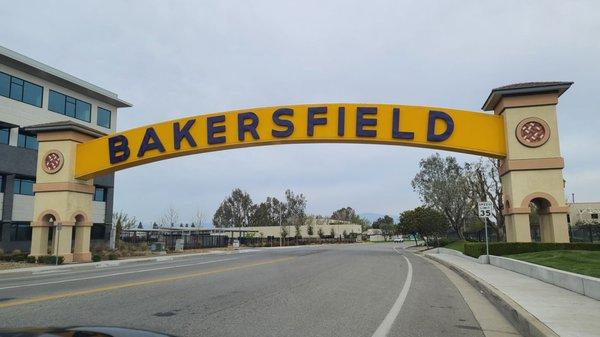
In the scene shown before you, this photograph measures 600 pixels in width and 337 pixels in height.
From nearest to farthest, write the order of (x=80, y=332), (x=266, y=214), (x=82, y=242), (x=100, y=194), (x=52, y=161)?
1. (x=80, y=332)
2. (x=82, y=242)
3. (x=52, y=161)
4. (x=100, y=194)
5. (x=266, y=214)

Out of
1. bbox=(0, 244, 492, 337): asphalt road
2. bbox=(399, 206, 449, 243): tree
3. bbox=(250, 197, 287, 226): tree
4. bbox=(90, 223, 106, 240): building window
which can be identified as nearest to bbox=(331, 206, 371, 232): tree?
bbox=(250, 197, 287, 226): tree

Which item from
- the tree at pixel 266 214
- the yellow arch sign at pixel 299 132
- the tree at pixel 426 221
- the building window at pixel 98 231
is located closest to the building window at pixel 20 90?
the yellow arch sign at pixel 299 132

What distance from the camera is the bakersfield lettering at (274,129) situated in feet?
82.1

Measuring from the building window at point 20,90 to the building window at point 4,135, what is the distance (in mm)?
2443

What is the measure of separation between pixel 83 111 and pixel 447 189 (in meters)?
40.5

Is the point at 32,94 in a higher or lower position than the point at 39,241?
higher

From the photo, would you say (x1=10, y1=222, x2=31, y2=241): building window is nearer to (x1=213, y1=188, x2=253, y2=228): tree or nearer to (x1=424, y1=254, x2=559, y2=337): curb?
(x1=424, y1=254, x2=559, y2=337): curb

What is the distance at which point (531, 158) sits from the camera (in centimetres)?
2264

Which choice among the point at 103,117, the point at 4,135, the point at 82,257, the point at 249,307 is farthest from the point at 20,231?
the point at 249,307

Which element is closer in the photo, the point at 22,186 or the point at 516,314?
the point at 516,314

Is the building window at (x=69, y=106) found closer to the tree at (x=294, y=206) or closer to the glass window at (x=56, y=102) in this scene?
the glass window at (x=56, y=102)

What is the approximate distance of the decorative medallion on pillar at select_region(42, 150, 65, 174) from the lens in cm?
2828

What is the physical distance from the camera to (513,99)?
76.4 feet

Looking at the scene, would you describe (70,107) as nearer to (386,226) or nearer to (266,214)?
(266,214)
